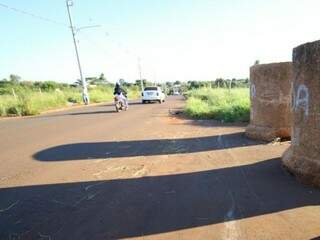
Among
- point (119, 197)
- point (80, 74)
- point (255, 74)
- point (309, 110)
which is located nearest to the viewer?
point (119, 197)

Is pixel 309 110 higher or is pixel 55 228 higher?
pixel 309 110

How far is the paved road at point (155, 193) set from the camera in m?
3.81

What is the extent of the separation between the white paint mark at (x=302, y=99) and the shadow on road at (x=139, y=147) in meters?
2.69

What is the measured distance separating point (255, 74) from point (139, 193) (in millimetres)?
4780

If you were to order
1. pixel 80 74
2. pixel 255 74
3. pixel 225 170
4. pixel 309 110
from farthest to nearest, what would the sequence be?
pixel 80 74
pixel 255 74
pixel 225 170
pixel 309 110

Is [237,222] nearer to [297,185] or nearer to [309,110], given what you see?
[297,185]

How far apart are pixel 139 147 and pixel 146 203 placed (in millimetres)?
3907

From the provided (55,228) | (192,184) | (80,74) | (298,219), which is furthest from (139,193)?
(80,74)

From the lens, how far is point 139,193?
16.3 ft

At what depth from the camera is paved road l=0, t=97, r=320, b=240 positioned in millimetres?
3814

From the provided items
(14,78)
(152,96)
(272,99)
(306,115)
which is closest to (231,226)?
(306,115)

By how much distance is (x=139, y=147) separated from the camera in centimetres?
845

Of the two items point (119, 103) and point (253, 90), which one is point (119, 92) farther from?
point (253, 90)

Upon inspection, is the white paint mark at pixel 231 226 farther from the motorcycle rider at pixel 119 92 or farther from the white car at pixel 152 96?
the white car at pixel 152 96
